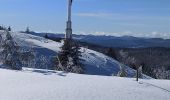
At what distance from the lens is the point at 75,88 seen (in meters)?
16.9

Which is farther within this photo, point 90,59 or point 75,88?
point 90,59

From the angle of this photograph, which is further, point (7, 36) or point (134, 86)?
point (7, 36)

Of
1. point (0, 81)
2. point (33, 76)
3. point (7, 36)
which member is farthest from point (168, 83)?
point (7, 36)

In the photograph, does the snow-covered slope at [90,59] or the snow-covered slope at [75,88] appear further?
the snow-covered slope at [90,59]

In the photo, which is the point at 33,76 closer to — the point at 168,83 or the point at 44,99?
the point at 44,99

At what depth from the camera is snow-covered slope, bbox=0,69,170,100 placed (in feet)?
52.4

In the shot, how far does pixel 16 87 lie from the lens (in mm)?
17406

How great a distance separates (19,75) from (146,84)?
5.44 m

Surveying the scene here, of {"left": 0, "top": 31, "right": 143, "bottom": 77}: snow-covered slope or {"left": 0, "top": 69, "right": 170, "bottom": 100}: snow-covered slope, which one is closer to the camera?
{"left": 0, "top": 69, "right": 170, "bottom": 100}: snow-covered slope

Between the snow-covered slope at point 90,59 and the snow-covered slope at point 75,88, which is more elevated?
the snow-covered slope at point 75,88

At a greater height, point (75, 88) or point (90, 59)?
point (75, 88)

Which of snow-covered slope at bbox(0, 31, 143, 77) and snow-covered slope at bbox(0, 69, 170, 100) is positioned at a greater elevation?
snow-covered slope at bbox(0, 69, 170, 100)

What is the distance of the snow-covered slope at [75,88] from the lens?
1597 centimetres

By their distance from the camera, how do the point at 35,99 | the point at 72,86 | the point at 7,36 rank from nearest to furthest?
the point at 35,99 < the point at 72,86 < the point at 7,36
